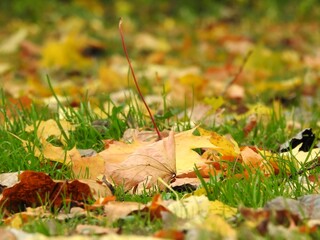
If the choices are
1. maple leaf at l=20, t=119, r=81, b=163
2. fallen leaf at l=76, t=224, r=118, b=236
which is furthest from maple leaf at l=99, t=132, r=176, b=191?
fallen leaf at l=76, t=224, r=118, b=236

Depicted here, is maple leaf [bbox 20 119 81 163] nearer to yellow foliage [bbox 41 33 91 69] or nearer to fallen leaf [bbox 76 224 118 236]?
fallen leaf [bbox 76 224 118 236]

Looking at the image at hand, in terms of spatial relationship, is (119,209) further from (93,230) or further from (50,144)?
(50,144)

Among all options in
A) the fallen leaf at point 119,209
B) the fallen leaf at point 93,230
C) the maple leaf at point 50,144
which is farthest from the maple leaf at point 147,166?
the fallen leaf at point 93,230

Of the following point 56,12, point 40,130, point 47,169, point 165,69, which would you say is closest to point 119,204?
point 47,169

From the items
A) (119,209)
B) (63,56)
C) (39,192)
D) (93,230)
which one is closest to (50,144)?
(39,192)

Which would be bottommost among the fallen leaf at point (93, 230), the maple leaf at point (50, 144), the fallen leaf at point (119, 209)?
the fallen leaf at point (119, 209)

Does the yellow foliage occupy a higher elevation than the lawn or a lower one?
higher

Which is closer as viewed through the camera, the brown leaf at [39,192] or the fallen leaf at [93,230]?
the fallen leaf at [93,230]

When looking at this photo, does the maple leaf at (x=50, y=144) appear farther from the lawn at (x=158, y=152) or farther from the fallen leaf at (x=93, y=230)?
the fallen leaf at (x=93, y=230)
